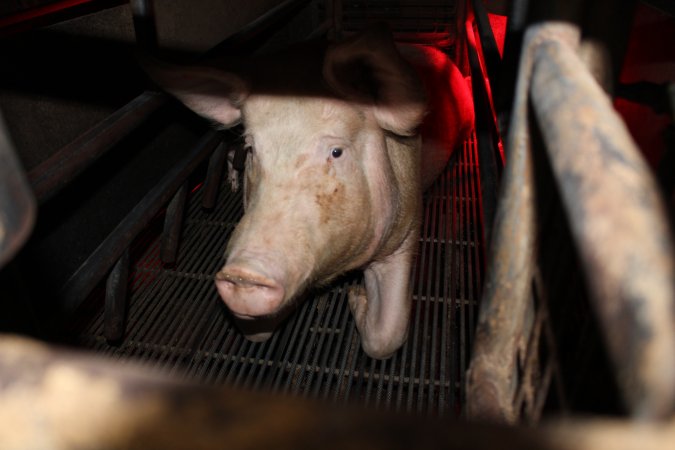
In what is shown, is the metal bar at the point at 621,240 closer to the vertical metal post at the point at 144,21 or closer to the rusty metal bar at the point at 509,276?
the rusty metal bar at the point at 509,276

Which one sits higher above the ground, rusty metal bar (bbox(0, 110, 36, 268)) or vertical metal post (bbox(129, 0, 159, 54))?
rusty metal bar (bbox(0, 110, 36, 268))

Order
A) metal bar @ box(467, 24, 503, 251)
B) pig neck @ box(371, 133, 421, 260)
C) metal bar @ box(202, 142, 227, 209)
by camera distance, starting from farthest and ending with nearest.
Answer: metal bar @ box(202, 142, 227, 209) < pig neck @ box(371, 133, 421, 260) < metal bar @ box(467, 24, 503, 251)

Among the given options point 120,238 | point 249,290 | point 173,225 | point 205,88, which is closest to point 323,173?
point 249,290

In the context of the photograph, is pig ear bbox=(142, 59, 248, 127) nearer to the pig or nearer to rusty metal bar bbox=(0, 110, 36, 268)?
the pig

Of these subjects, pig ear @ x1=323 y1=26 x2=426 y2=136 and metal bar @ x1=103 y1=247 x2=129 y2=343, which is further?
metal bar @ x1=103 y1=247 x2=129 y2=343

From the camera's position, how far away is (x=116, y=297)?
227 cm

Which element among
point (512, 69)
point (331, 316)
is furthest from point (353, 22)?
point (512, 69)

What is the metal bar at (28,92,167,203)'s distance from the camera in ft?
5.30

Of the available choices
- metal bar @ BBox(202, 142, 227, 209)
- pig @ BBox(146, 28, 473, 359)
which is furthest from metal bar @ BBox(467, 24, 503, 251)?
metal bar @ BBox(202, 142, 227, 209)

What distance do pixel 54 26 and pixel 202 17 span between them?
1644 mm

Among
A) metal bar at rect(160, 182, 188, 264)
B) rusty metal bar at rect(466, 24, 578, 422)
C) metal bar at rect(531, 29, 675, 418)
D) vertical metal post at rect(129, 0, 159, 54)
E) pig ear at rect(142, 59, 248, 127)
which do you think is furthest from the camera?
metal bar at rect(160, 182, 188, 264)

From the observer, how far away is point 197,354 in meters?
2.45

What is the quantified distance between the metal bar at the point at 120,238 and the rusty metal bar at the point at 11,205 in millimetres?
1581

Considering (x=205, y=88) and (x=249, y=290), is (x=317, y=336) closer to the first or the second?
(x=249, y=290)
